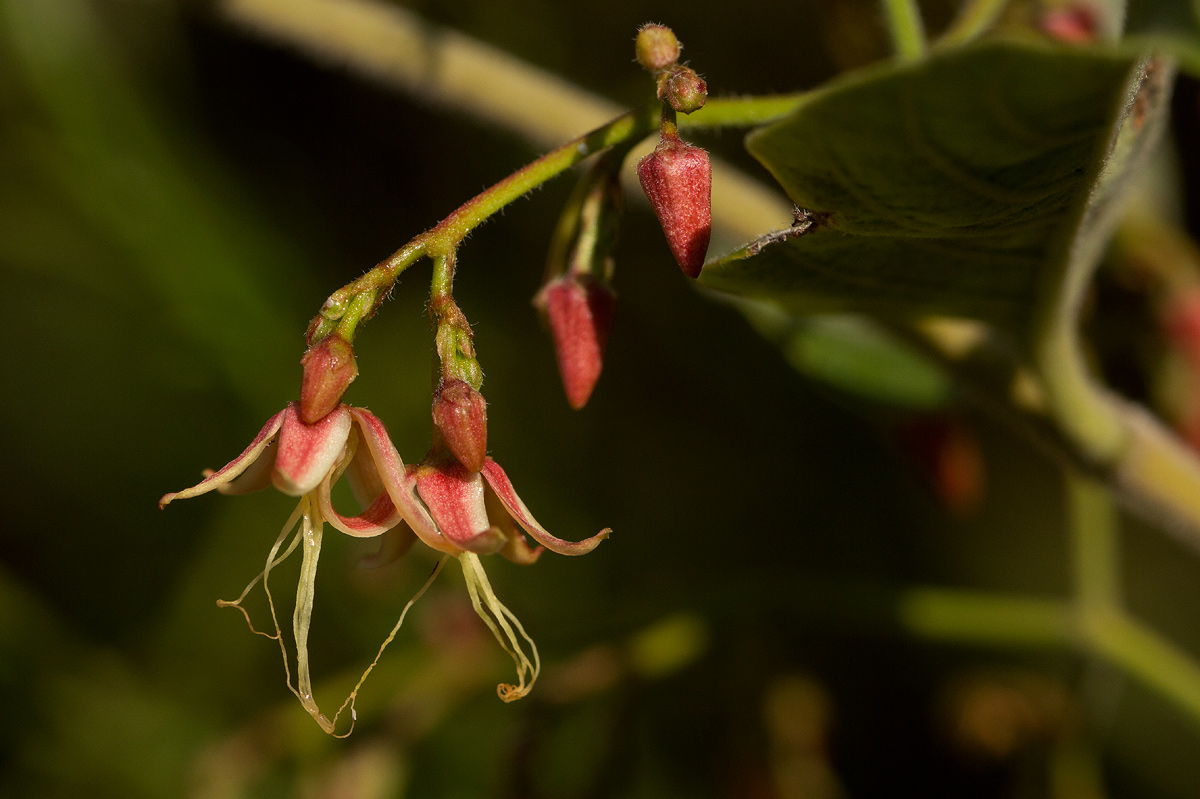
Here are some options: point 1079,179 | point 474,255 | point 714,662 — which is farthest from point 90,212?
point 1079,179

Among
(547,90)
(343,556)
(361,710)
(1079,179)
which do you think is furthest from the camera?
(343,556)

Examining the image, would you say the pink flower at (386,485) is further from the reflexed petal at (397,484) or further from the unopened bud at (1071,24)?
the unopened bud at (1071,24)

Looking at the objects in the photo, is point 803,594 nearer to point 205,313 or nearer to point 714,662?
point 714,662

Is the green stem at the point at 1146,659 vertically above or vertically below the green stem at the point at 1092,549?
below

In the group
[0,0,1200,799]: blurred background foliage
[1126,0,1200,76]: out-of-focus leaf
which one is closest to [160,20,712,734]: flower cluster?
[1126,0,1200,76]: out-of-focus leaf

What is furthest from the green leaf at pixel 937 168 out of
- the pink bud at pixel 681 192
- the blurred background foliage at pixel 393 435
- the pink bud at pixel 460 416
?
the blurred background foliage at pixel 393 435

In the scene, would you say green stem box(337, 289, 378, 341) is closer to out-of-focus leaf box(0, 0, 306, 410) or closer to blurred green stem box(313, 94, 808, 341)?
blurred green stem box(313, 94, 808, 341)

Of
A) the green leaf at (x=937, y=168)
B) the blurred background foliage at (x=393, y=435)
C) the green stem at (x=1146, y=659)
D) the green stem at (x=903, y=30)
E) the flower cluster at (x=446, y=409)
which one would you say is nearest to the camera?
the green leaf at (x=937, y=168)
